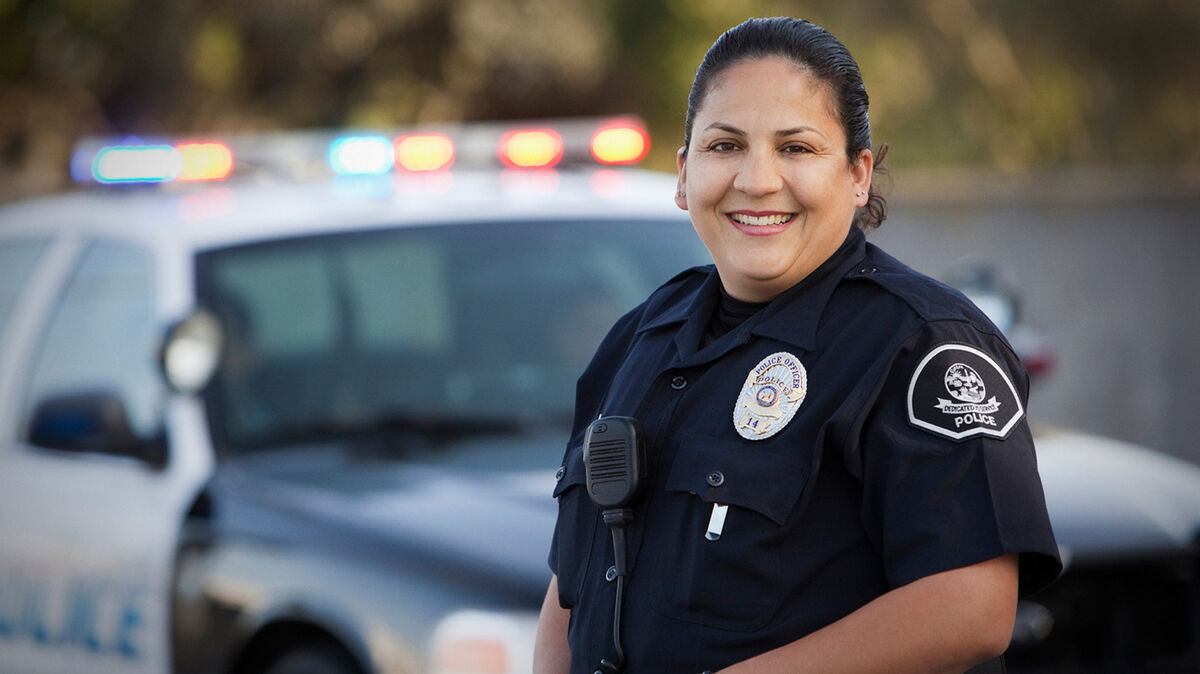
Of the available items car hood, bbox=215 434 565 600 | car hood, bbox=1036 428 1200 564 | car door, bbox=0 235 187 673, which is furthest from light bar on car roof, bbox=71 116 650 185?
car hood, bbox=1036 428 1200 564

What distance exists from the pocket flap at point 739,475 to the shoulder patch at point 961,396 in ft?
0.47

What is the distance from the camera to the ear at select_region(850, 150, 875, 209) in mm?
1896

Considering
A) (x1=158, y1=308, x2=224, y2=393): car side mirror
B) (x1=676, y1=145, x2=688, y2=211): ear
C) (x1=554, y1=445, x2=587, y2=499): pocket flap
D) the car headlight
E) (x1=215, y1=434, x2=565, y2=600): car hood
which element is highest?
(x1=158, y1=308, x2=224, y2=393): car side mirror

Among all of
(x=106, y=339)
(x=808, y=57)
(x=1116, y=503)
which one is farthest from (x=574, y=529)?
(x=106, y=339)

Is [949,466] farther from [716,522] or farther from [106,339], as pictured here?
[106,339]

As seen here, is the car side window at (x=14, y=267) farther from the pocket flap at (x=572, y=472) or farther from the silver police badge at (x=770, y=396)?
the silver police badge at (x=770, y=396)

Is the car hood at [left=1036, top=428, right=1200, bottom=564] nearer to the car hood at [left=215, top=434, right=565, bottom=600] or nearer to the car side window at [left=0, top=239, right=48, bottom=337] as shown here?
the car hood at [left=215, top=434, right=565, bottom=600]

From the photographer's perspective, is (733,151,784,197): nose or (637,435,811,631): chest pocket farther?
(733,151,784,197): nose

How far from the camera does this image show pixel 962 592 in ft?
5.36

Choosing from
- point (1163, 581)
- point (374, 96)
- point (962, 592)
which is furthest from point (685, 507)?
point (374, 96)

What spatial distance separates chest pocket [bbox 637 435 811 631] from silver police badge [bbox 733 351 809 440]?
2 cm

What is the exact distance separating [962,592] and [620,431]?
45 cm

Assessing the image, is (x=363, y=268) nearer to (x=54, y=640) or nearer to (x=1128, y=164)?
(x=54, y=640)

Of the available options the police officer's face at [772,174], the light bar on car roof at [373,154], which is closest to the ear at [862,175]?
Answer: the police officer's face at [772,174]
